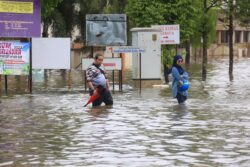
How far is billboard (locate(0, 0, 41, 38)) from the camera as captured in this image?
2183cm

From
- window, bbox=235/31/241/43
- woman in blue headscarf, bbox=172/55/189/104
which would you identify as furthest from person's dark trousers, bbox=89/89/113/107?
window, bbox=235/31/241/43

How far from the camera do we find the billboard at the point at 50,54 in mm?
22609

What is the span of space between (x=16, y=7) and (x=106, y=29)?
10.8ft

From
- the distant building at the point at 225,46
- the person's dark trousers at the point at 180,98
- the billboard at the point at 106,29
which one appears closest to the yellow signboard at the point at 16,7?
the billboard at the point at 106,29

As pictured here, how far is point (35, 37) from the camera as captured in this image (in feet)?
73.2

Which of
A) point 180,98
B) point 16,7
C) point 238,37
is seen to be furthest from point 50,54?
point 238,37

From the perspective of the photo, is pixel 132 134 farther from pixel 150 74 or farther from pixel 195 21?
pixel 195 21

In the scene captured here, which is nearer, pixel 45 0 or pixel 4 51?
pixel 4 51

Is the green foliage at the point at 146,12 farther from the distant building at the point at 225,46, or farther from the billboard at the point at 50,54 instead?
the distant building at the point at 225,46

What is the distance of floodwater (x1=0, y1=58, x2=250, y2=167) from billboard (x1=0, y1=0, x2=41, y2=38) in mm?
2503

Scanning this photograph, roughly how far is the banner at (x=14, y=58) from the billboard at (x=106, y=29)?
2326 mm

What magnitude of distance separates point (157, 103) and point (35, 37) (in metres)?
5.47

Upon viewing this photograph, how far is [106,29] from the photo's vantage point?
930 inches

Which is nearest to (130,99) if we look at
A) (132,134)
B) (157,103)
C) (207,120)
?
(157,103)
